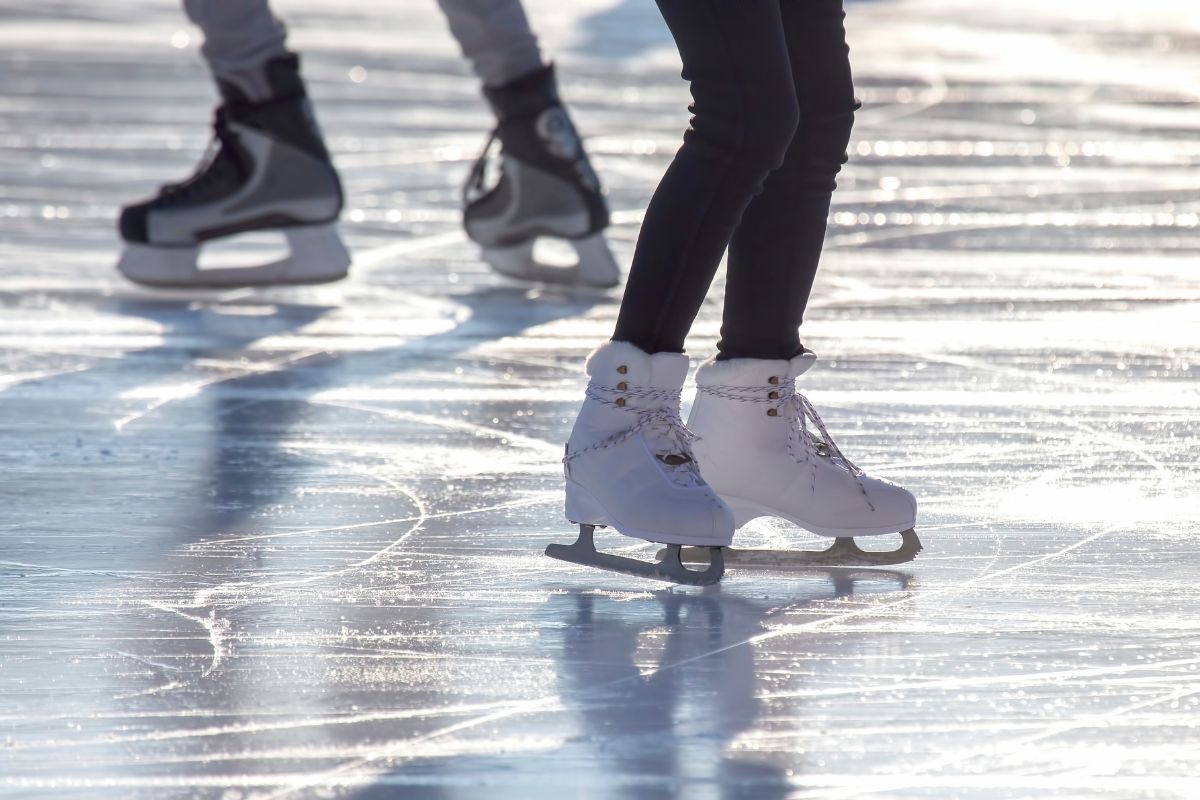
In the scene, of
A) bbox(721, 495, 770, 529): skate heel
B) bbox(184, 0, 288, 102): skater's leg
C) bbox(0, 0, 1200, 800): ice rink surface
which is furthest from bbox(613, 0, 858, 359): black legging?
bbox(184, 0, 288, 102): skater's leg

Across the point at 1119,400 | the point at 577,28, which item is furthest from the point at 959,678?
the point at 577,28

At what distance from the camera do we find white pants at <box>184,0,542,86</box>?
3.97 meters

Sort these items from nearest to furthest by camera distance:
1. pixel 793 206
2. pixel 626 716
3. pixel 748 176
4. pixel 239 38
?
pixel 626 716
pixel 748 176
pixel 793 206
pixel 239 38

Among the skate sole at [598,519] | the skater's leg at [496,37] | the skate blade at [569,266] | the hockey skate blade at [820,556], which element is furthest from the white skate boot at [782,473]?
the skater's leg at [496,37]

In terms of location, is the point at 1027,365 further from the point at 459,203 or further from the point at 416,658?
the point at 459,203

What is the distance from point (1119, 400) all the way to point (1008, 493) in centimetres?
58

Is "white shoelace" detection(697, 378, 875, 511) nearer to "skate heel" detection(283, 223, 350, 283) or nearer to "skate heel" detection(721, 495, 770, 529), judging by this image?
"skate heel" detection(721, 495, 770, 529)

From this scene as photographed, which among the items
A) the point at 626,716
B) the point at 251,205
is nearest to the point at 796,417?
the point at 626,716

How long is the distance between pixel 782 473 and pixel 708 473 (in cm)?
8

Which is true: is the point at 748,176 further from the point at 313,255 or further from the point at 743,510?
the point at 313,255

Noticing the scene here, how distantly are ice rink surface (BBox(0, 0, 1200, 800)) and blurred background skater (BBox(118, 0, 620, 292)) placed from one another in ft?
0.25

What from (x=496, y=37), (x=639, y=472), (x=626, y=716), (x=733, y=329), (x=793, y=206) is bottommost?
(x=626, y=716)

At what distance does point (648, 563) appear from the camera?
216 cm

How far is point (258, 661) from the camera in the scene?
1.89 meters
